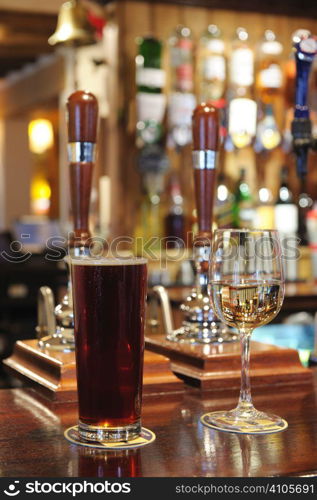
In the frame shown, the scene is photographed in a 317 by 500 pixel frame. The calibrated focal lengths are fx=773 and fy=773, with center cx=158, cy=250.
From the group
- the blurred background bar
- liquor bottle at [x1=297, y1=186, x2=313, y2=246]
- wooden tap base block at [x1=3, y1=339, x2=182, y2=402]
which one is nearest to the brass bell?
the blurred background bar

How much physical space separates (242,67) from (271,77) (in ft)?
0.63

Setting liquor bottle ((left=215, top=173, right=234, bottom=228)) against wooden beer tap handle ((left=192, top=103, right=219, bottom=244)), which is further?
liquor bottle ((left=215, top=173, right=234, bottom=228))

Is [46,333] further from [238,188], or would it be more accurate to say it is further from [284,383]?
[238,188]

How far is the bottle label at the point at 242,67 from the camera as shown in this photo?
4391mm

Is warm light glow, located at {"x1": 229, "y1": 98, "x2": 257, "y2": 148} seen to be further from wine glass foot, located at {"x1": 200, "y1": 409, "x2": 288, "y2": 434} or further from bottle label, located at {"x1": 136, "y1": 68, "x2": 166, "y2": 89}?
wine glass foot, located at {"x1": 200, "y1": 409, "x2": 288, "y2": 434}

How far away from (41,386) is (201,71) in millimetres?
3563

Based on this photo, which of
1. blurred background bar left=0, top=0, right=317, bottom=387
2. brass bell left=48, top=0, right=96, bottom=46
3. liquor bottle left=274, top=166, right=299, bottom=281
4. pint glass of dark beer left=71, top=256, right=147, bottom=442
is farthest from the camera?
blurred background bar left=0, top=0, right=317, bottom=387

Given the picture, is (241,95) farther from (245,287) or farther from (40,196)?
(40,196)

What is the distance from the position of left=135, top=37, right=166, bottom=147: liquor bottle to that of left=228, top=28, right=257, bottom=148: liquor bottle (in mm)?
416

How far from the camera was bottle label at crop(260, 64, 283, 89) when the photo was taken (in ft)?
14.6

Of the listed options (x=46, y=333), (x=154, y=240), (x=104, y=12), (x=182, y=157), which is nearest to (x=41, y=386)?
(x=46, y=333)

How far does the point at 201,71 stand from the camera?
14.5 feet

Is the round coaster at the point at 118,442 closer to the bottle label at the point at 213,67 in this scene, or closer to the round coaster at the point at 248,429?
the round coaster at the point at 248,429

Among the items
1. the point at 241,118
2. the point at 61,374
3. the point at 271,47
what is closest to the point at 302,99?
the point at 61,374
